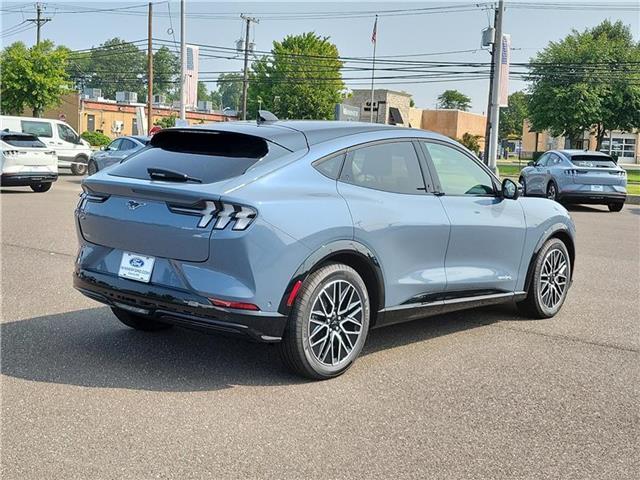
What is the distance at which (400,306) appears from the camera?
5105mm

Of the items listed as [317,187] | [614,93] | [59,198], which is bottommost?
[59,198]

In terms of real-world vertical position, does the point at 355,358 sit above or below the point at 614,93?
below

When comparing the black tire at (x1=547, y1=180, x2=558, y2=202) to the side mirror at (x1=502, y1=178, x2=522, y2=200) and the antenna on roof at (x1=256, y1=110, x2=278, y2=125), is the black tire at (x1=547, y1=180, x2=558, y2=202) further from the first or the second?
the antenna on roof at (x1=256, y1=110, x2=278, y2=125)

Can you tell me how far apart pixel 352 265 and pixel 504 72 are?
81.7 feet

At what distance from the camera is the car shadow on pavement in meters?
4.56

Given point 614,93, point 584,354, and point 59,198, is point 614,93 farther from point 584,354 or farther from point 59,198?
point 584,354

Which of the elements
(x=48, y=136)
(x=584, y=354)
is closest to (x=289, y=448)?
(x=584, y=354)

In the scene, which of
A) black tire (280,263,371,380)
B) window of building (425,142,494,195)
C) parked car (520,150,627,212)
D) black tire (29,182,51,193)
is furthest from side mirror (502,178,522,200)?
black tire (29,182,51,193)

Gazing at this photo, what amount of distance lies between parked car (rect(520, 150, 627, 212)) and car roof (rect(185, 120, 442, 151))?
14.7 meters

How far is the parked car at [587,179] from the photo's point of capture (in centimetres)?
1892

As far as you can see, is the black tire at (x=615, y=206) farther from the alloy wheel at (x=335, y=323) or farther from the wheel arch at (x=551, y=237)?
the alloy wheel at (x=335, y=323)

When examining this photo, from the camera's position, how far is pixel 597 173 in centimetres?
1898

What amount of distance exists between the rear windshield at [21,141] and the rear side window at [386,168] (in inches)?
612

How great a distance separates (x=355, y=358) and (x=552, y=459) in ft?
5.19
